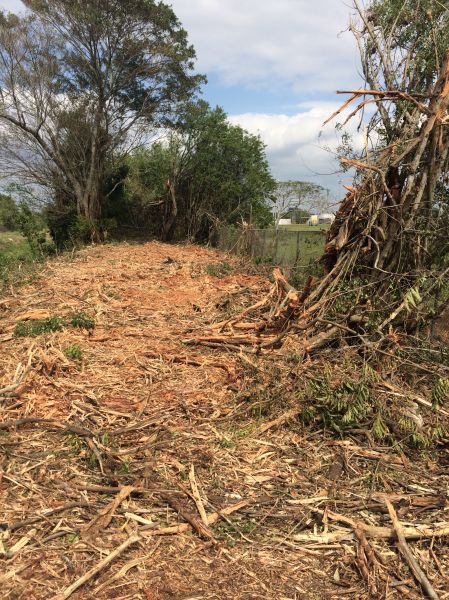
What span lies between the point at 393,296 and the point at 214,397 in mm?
1906

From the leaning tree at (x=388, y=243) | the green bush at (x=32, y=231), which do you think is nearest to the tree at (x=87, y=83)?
the green bush at (x=32, y=231)

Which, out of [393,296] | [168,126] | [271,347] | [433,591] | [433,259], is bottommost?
[433,591]

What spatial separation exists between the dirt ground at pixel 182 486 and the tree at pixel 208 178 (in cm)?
1410

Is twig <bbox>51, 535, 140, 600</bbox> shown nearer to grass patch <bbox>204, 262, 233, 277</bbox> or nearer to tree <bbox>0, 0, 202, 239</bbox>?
grass patch <bbox>204, 262, 233, 277</bbox>

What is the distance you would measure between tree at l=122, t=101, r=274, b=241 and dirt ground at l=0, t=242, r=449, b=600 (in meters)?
14.1

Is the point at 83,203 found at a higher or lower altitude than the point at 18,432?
higher

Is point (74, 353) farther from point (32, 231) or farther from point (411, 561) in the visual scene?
point (32, 231)

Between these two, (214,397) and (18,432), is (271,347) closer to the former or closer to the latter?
(214,397)

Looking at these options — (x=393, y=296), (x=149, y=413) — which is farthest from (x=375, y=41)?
(x=149, y=413)

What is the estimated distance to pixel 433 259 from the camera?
5125 millimetres

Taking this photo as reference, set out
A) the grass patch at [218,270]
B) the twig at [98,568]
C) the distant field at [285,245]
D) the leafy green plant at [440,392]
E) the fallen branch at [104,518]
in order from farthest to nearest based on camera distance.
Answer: the grass patch at [218,270] < the distant field at [285,245] < the leafy green plant at [440,392] < the fallen branch at [104,518] < the twig at [98,568]

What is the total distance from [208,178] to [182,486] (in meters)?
16.9

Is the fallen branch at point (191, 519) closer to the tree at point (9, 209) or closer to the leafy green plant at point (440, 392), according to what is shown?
the leafy green plant at point (440, 392)

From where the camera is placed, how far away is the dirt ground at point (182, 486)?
8.25 ft
